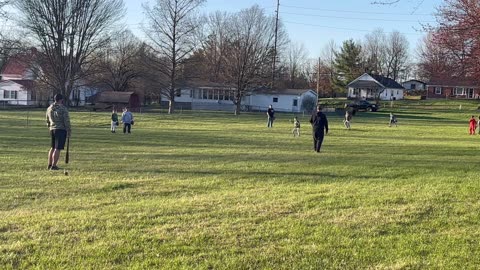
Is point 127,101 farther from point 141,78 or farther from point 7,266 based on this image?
point 7,266

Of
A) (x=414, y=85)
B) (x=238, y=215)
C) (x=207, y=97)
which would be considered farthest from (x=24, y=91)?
(x=414, y=85)

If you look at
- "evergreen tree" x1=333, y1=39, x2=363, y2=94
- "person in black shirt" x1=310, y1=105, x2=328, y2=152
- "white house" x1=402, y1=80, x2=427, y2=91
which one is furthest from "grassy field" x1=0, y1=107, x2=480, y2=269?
"white house" x1=402, y1=80, x2=427, y2=91

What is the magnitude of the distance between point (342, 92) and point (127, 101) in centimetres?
4741

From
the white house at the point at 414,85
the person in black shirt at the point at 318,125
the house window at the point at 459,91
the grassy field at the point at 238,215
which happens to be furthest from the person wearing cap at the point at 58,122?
the white house at the point at 414,85

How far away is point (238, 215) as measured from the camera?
7168 millimetres

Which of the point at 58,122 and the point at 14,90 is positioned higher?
the point at 14,90

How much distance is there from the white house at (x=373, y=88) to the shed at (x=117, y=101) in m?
42.1

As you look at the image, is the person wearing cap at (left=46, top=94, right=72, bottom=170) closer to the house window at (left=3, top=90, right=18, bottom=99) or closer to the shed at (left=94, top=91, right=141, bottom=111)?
the shed at (left=94, top=91, right=141, bottom=111)

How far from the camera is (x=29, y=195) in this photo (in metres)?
8.95

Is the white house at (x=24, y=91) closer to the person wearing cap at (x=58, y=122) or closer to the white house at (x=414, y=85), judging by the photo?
the person wearing cap at (x=58, y=122)

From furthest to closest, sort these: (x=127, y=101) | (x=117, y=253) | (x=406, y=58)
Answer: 1. (x=406, y=58)
2. (x=127, y=101)
3. (x=117, y=253)

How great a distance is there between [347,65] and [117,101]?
49.9 meters

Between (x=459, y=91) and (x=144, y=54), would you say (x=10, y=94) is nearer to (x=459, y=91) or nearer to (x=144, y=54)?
(x=144, y=54)

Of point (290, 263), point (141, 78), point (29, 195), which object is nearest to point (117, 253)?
point (290, 263)
